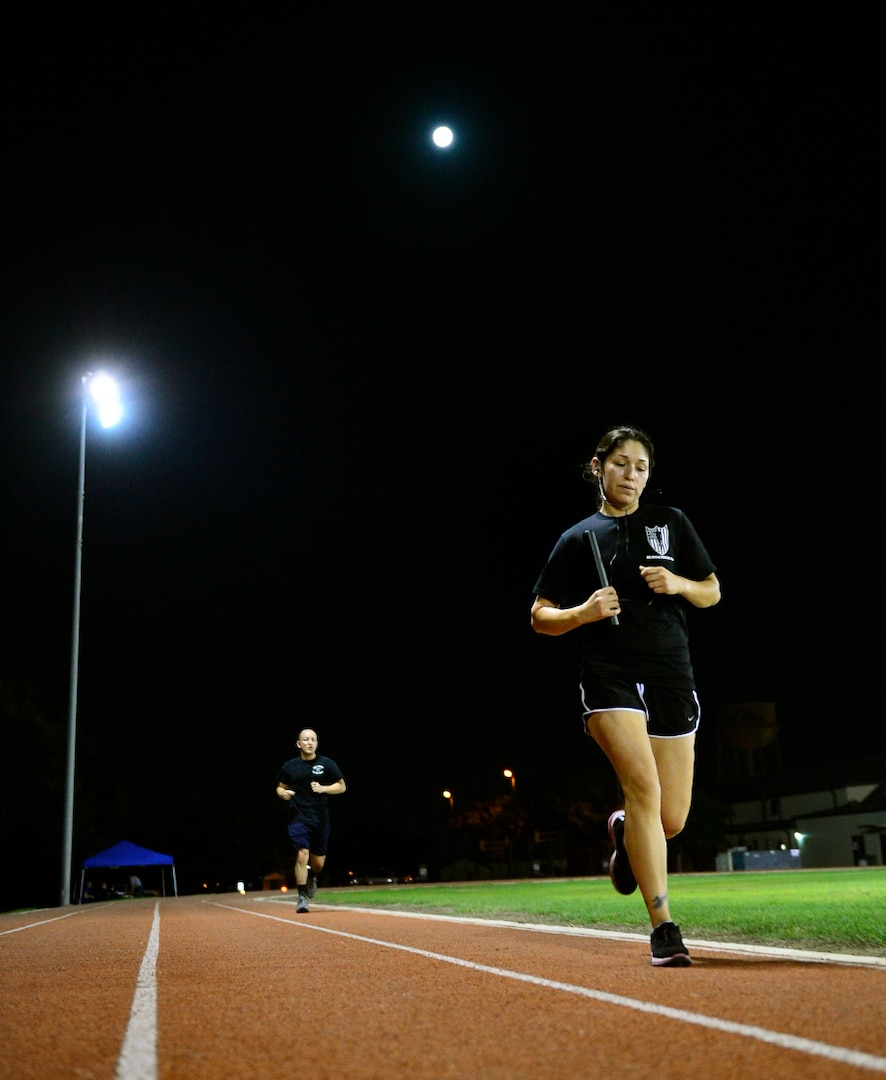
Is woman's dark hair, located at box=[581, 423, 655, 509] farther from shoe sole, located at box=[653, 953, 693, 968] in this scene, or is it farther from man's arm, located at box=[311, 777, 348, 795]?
man's arm, located at box=[311, 777, 348, 795]

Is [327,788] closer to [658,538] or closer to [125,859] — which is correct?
[658,538]

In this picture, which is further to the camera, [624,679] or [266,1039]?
[624,679]

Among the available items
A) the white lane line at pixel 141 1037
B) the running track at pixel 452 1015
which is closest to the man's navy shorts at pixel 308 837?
the running track at pixel 452 1015

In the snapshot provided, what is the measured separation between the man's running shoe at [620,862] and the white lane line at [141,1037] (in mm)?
2262

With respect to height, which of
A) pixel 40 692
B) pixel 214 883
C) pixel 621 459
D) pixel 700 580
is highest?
pixel 40 692

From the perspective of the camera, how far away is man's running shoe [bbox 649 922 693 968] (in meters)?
4.84

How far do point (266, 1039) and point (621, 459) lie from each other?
3.40m

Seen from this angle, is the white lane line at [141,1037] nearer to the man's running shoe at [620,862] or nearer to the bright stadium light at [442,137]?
the man's running shoe at [620,862]

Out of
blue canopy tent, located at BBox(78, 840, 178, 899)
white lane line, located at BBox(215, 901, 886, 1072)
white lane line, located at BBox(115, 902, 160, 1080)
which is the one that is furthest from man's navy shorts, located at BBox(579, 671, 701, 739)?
blue canopy tent, located at BBox(78, 840, 178, 899)

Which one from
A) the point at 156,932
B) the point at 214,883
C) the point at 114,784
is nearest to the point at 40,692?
the point at 114,784

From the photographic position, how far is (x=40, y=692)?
5444cm

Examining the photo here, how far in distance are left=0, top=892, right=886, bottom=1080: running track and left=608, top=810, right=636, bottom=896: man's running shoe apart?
339mm

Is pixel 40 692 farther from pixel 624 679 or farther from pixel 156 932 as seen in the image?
pixel 624 679

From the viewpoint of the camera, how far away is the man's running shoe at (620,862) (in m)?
5.57
